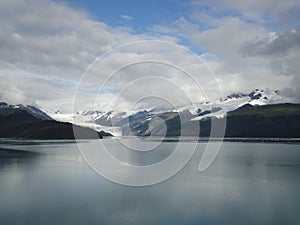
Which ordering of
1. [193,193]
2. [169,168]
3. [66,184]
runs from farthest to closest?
[169,168] < [66,184] < [193,193]

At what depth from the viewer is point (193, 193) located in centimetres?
2711

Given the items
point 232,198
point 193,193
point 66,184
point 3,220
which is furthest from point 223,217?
point 66,184

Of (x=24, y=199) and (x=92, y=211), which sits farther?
(x=24, y=199)

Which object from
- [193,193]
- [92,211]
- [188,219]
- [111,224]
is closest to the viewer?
[111,224]

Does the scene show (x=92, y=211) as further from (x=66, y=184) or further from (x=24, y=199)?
(x=66, y=184)

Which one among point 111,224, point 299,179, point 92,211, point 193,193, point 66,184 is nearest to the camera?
point 111,224

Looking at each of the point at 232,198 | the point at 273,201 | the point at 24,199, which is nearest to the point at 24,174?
the point at 24,199

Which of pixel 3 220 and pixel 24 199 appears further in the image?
pixel 24 199

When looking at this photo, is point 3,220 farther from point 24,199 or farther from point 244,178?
point 244,178

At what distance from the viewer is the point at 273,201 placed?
24.4 meters

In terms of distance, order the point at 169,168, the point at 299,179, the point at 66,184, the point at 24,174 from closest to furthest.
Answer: the point at 66,184 < the point at 299,179 < the point at 24,174 < the point at 169,168

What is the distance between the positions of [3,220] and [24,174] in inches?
806

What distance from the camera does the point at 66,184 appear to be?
31094 millimetres

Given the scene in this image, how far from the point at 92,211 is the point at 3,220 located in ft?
17.3
